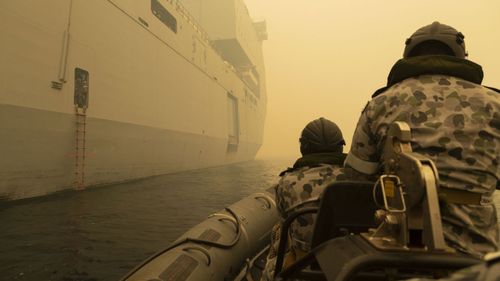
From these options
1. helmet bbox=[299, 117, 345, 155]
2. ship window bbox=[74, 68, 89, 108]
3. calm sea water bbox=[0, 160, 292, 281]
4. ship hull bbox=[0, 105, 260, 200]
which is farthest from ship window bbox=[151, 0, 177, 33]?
helmet bbox=[299, 117, 345, 155]

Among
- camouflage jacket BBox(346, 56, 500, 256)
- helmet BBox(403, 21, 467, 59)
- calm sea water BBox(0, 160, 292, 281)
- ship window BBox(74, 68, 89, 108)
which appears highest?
ship window BBox(74, 68, 89, 108)

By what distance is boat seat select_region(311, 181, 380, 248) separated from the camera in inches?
59.1

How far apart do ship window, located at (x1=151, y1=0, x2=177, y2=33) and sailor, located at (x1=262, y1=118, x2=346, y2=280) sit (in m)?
16.0

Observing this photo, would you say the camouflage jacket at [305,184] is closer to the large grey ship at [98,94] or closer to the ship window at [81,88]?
the large grey ship at [98,94]

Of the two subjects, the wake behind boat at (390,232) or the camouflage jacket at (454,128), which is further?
the camouflage jacket at (454,128)

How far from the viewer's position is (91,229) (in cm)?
678

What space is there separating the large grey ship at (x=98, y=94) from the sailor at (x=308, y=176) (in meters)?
8.50

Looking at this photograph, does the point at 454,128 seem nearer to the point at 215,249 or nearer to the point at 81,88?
the point at 215,249

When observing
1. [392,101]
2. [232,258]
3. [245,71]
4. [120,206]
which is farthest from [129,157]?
[245,71]

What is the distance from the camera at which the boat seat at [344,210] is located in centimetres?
150

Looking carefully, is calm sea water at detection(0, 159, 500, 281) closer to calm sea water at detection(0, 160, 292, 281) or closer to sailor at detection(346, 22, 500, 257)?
calm sea water at detection(0, 160, 292, 281)

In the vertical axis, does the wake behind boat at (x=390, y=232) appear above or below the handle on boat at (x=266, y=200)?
above

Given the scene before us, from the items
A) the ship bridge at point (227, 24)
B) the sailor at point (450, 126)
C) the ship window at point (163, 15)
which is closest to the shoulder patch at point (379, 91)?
the sailor at point (450, 126)

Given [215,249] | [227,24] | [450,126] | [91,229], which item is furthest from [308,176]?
[227,24]
